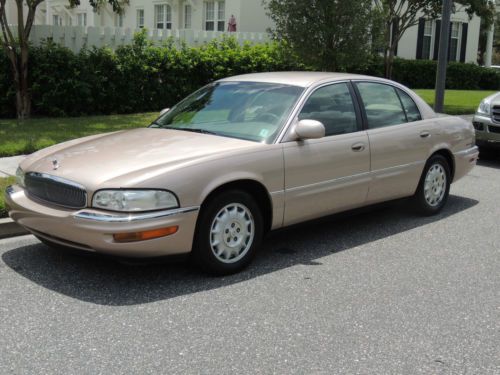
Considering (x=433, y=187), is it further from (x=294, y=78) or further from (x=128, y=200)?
(x=128, y=200)

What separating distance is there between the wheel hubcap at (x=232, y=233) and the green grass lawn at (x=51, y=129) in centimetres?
538

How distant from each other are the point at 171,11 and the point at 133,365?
85.1ft

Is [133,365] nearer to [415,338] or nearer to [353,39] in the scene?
[415,338]

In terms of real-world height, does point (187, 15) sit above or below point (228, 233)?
above

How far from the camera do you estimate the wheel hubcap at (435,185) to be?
23.4 ft

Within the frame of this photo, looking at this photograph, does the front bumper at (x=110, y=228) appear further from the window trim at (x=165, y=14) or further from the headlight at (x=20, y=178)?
the window trim at (x=165, y=14)

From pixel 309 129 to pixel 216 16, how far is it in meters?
20.5

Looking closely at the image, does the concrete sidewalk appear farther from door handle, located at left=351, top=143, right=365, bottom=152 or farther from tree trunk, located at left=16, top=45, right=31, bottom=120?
door handle, located at left=351, top=143, right=365, bottom=152

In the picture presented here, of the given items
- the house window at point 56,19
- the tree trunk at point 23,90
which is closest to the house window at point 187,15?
the house window at point 56,19

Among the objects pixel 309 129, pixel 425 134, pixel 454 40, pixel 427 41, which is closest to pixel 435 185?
pixel 425 134

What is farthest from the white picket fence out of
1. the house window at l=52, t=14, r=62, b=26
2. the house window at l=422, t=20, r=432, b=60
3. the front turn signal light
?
the house window at l=52, t=14, r=62, b=26

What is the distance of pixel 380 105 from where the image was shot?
260 inches

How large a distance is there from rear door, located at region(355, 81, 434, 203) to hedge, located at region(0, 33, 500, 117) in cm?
819

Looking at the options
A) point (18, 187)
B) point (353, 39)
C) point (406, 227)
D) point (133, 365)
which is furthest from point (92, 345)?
point (353, 39)
